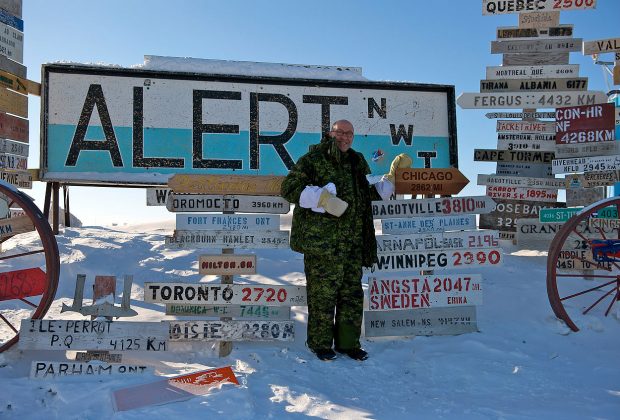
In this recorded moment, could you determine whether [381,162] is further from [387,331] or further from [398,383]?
[398,383]

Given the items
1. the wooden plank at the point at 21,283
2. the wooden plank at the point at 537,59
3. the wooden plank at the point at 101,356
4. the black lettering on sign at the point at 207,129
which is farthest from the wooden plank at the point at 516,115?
the wooden plank at the point at 21,283

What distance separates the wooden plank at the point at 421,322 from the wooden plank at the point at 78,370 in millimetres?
2085

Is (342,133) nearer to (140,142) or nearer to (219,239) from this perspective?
(219,239)

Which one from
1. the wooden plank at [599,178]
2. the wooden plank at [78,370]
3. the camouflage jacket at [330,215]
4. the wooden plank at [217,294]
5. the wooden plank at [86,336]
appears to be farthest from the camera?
the wooden plank at [599,178]

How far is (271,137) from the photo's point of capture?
884 centimetres

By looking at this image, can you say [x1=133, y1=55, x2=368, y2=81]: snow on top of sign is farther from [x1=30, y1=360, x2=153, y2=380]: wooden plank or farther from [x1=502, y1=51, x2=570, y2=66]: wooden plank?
[x1=30, y1=360, x2=153, y2=380]: wooden plank

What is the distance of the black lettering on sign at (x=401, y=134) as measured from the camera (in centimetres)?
912

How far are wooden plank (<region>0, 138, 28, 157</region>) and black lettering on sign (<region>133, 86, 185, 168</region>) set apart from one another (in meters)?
2.70

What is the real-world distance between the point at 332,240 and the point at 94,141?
5445 mm

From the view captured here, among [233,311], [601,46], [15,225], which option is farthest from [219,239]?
[601,46]

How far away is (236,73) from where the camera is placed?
8805mm

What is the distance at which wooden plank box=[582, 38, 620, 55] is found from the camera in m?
7.96

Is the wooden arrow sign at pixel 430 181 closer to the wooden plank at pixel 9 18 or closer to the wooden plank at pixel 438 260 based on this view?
the wooden plank at pixel 438 260

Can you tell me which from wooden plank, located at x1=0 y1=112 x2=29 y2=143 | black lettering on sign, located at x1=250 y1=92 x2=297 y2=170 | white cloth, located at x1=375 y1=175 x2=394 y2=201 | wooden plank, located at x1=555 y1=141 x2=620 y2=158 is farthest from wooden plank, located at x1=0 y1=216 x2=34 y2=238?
wooden plank, located at x1=555 y1=141 x2=620 y2=158
